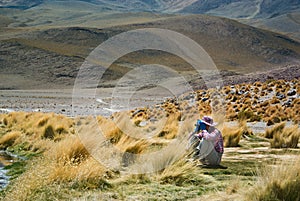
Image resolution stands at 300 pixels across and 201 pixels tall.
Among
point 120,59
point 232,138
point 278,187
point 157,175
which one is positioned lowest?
point 157,175

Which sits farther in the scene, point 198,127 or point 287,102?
point 287,102

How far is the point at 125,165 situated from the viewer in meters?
8.66

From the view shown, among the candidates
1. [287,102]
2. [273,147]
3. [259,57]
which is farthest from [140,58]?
[273,147]

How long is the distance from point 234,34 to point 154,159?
18515 cm

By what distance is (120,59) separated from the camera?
12975 cm

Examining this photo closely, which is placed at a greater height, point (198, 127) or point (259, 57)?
point (259, 57)

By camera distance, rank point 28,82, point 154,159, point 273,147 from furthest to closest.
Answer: point 28,82 < point 273,147 < point 154,159

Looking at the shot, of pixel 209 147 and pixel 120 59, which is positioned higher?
pixel 120 59

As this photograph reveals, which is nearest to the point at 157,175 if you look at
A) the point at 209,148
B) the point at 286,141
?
the point at 209,148

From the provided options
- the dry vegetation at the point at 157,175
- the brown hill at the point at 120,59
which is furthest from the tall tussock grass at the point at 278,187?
the brown hill at the point at 120,59

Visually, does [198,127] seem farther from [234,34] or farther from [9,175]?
[234,34]

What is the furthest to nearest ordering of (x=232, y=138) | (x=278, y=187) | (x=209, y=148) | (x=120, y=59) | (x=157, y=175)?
(x=120, y=59) < (x=232, y=138) < (x=209, y=148) < (x=157, y=175) < (x=278, y=187)

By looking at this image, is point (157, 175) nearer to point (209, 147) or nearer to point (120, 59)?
point (209, 147)

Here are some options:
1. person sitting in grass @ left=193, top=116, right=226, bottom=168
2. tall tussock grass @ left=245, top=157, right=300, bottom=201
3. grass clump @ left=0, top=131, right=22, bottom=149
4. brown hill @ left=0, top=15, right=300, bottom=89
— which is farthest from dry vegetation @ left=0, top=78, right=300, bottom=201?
brown hill @ left=0, top=15, right=300, bottom=89
